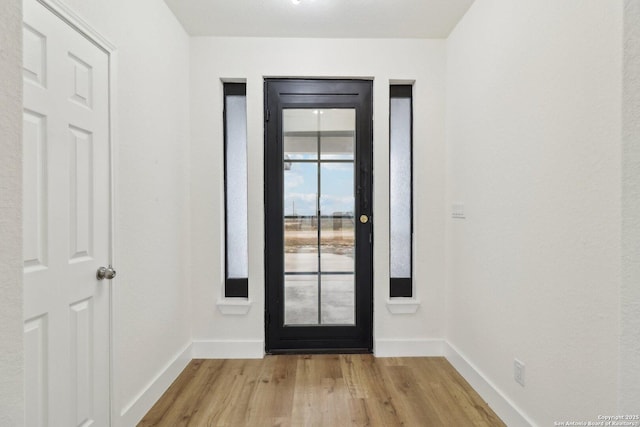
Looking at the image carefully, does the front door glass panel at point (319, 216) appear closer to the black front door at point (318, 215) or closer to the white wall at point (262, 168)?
the black front door at point (318, 215)

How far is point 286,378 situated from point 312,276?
32.7 inches

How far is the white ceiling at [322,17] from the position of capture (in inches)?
95.0

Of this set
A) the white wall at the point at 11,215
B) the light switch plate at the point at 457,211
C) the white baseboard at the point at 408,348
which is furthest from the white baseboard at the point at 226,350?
the white wall at the point at 11,215

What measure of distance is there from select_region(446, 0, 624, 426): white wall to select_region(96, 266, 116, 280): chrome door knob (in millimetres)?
2072

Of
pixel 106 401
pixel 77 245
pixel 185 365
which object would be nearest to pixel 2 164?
pixel 77 245

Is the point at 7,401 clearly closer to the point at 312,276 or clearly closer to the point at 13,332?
the point at 13,332

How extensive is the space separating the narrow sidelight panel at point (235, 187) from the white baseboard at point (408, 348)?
1204 millimetres

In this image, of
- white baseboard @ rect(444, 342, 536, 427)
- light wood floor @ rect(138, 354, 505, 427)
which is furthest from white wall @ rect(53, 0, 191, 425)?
white baseboard @ rect(444, 342, 536, 427)

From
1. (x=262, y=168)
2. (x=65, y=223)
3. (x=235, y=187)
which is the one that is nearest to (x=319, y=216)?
(x=262, y=168)

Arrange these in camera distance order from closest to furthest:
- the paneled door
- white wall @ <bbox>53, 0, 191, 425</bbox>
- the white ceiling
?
the paneled door → white wall @ <bbox>53, 0, 191, 425</bbox> → the white ceiling

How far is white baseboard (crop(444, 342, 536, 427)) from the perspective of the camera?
6.14 ft

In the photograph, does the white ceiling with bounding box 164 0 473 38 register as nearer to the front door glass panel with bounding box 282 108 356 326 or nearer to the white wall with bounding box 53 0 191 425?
the white wall with bounding box 53 0 191 425

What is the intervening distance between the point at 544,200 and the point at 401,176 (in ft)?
4.70

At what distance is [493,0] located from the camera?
7.01 ft
